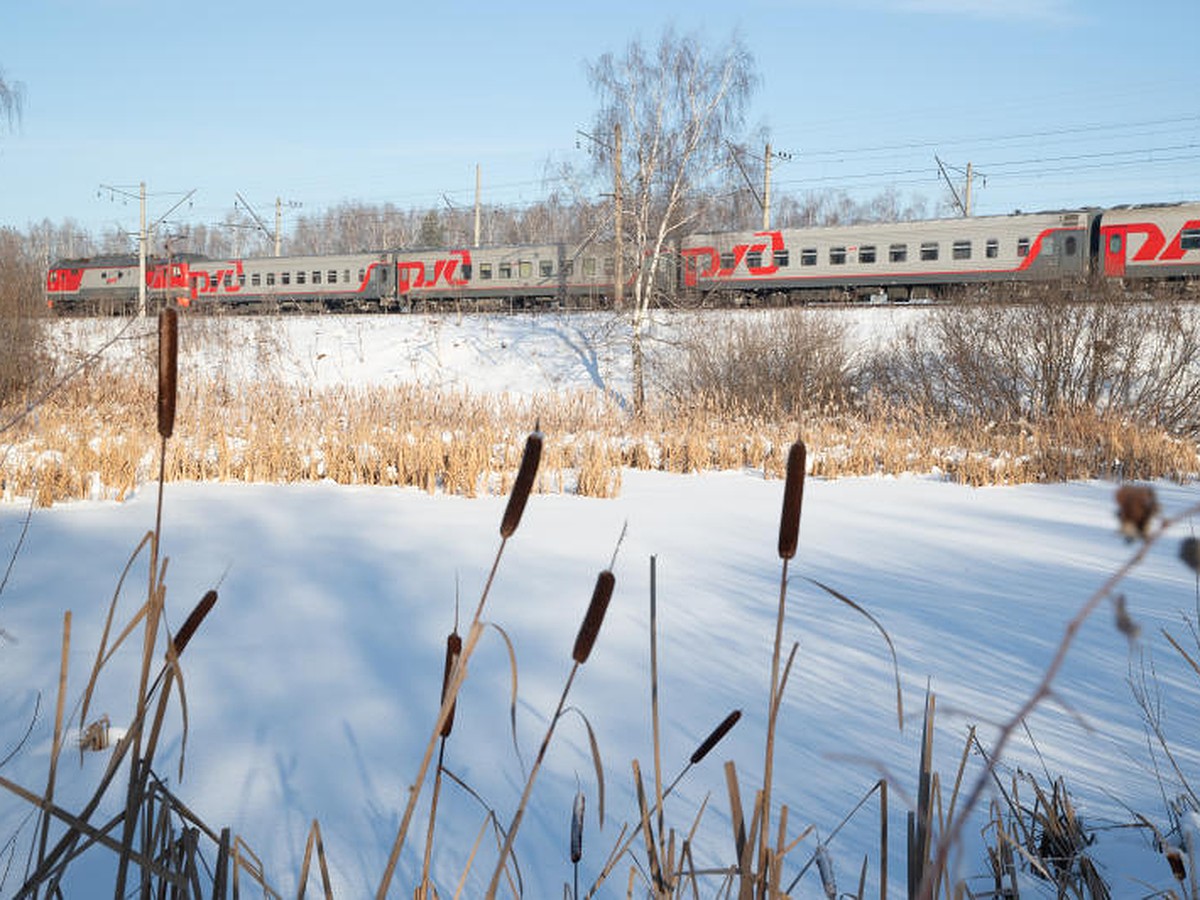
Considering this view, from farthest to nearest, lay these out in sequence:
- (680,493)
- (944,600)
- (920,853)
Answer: (680,493) → (944,600) → (920,853)

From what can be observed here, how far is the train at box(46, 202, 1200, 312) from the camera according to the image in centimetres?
1998

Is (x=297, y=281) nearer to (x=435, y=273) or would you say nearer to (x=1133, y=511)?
(x=435, y=273)

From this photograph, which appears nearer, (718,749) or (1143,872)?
(1143,872)

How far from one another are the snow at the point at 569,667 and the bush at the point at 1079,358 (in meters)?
5.07

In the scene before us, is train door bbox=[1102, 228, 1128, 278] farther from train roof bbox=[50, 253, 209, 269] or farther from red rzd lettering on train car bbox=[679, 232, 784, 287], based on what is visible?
train roof bbox=[50, 253, 209, 269]

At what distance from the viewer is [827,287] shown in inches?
909

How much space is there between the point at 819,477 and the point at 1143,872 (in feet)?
24.0

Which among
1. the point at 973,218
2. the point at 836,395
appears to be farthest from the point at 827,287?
the point at 836,395

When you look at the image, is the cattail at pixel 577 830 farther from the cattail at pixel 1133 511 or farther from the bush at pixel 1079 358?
the bush at pixel 1079 358

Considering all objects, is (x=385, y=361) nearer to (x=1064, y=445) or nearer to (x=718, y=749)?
(x=1064, y=445)

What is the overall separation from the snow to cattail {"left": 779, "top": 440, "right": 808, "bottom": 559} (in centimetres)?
13

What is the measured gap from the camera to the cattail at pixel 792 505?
63 cm

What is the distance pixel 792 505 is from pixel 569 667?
2.81m

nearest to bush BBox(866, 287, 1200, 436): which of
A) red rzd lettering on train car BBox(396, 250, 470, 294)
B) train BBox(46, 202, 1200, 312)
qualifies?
train BBox(46, 202, 1200, 312)
